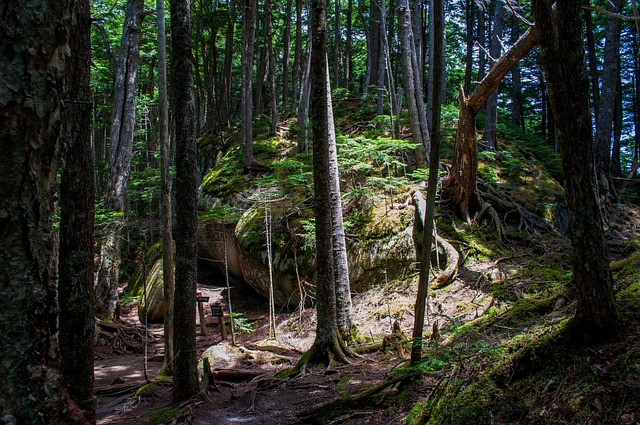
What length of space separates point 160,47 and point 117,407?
6.98 m

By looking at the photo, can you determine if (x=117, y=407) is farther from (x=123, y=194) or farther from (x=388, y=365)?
(x=123, y=194)

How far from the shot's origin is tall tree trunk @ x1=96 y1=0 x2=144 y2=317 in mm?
12553

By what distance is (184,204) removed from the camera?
612 centimetres

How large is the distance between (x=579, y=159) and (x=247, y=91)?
594 inches

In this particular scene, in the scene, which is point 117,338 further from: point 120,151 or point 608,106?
point 608,106

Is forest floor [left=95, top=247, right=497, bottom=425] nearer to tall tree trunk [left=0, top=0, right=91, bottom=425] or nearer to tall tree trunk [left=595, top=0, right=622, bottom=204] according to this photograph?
tall tree trunk [left=0, top=0, right=91, bottom=425]

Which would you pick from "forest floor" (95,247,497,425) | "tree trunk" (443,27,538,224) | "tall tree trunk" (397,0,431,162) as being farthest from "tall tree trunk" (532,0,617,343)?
"tall tree trunk" (397,0,431,162)

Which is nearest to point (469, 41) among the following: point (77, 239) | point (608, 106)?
point (608, 106)

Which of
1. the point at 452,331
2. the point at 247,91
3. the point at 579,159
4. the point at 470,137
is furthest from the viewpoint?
the point at 247,91

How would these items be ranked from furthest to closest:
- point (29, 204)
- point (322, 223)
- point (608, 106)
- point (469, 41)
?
point (469, 41) < point (608, 106) < point (322, 223) < point (29, 204)

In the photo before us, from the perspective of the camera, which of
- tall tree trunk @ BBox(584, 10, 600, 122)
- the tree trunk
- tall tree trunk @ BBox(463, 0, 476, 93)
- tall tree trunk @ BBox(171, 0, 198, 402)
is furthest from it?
tall tree trunk @ BBox(463, 0, 476, 93)

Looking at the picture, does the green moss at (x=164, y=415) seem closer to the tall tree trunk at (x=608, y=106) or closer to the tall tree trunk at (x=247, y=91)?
the tall tree trunk at (x=247, y=91)

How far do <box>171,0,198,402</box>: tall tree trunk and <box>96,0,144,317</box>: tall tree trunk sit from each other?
Result: 723cm

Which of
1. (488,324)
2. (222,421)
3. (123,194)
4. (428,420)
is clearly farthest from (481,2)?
(123,194)
